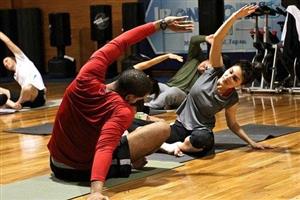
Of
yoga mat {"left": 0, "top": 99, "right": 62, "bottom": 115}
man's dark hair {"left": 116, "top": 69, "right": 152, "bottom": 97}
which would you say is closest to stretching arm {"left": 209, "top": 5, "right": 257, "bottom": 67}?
man's dark hair {"left": 116, "top": 69, "right": 152, "bottom": 97}

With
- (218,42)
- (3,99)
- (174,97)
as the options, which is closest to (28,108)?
(3,99)

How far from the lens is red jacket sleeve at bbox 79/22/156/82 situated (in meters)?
3.41

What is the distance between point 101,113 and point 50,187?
66 cm

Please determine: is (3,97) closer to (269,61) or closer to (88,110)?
(269,61)

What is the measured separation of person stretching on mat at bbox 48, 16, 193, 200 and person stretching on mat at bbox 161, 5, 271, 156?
63cm

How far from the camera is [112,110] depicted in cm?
321

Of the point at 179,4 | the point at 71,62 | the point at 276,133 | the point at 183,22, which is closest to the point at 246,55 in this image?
the point at 179,4

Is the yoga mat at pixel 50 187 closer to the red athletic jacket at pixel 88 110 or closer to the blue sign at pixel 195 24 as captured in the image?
the red athletic jacket at pixel 88 110

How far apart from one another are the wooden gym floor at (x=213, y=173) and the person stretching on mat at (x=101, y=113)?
23cm

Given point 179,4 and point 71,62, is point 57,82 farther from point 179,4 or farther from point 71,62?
point 179,4

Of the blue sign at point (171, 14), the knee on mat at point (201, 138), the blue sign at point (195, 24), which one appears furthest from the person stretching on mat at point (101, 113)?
the blue sign at point (171, 14)

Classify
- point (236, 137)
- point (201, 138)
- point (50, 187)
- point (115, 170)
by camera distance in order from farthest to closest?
point (236, 137) → point (201, 138) → point (115, 170) → point (50, 187)

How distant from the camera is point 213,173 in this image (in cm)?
397

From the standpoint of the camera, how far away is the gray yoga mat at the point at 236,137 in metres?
4.45
